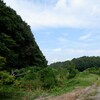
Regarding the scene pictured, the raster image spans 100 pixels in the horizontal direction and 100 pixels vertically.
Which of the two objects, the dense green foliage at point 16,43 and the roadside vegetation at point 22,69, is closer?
the roadside vegetation at point 22,69

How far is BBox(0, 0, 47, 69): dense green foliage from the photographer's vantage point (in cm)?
3484

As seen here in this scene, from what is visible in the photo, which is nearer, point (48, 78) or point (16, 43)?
point (48, 78)

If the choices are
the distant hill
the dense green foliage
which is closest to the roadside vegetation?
the dense green foliage

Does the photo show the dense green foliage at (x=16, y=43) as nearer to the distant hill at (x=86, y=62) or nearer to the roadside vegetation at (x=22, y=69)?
the roadside vegetation at (x=22, y=69)

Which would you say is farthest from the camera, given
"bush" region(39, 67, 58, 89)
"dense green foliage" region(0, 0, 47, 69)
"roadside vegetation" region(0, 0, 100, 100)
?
"dense green foliage" region(0, 0, 47, 69)

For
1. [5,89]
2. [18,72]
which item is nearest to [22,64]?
[18,72]

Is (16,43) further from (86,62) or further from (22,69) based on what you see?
(86,62)

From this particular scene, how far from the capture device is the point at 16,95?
2891 centimetres

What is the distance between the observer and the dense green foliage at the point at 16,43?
1372 inches

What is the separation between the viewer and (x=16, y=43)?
1494 inches

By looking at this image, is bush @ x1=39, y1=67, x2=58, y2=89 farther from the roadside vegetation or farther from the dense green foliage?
the dense green foliage

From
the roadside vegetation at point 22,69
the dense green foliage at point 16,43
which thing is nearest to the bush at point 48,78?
the roadside vegetation at point 22,69

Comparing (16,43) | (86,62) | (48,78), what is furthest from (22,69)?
(86,62)

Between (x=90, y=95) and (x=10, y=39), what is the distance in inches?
551
